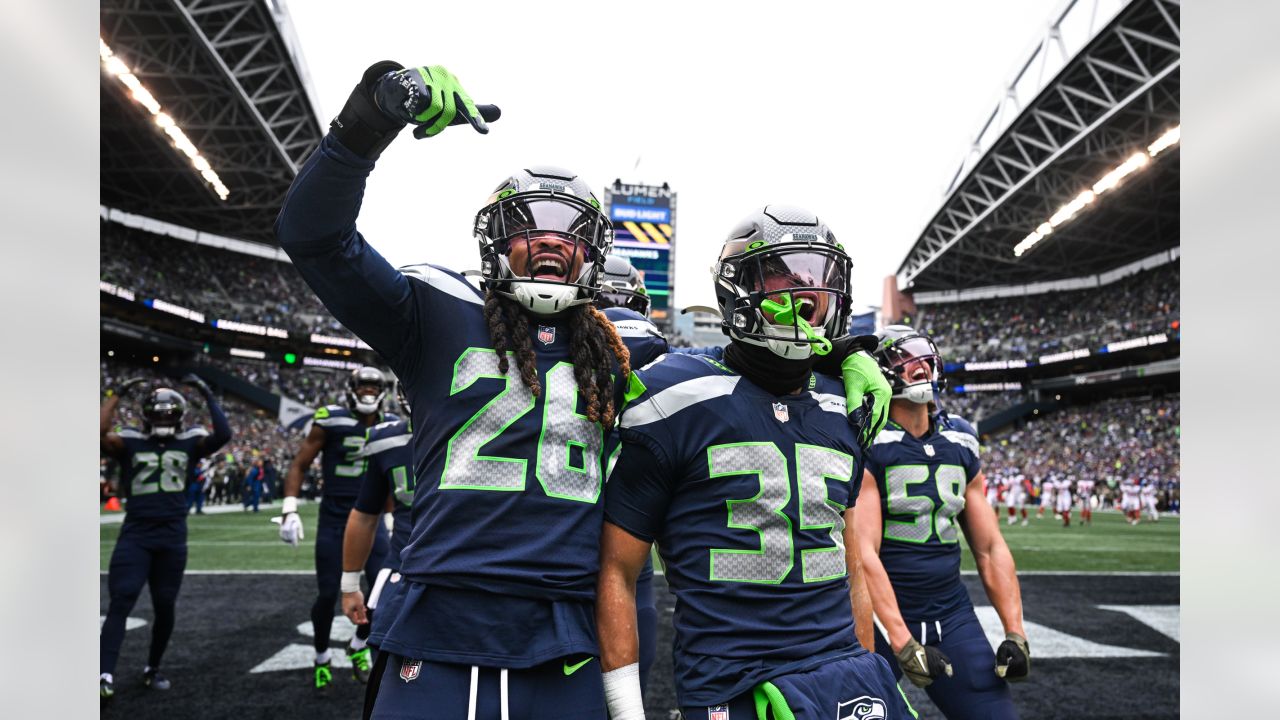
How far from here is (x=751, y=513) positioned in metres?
2.19

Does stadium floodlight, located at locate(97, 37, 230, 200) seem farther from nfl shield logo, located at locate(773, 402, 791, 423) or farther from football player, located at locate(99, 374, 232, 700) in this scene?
nfl shield logo, located at locate(773, 402, 791, 423)

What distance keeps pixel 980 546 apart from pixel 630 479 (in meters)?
2.66

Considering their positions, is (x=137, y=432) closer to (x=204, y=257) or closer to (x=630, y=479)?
(x=630, y=479)

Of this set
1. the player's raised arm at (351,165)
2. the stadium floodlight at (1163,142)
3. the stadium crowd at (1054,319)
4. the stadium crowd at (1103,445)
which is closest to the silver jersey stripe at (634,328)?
the player's raised arm at (351,165)

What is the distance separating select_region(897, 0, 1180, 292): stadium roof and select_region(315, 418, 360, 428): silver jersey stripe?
23314 millimetres

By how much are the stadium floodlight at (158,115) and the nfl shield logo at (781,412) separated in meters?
22.2

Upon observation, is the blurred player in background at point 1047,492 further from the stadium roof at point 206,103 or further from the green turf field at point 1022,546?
the stadium roof at point 206,103

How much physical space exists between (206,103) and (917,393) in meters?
28.7

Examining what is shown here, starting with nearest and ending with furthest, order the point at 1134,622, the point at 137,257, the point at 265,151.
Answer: the point at 1134,622
the point at 265,151
the point at 137,257

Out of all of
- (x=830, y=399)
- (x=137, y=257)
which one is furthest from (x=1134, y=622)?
(x=137, y=257)

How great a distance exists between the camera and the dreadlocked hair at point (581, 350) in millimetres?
2180

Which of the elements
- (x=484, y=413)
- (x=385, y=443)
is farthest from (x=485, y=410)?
(x=385, y=443)

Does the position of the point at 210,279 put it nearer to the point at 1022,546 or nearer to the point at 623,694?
the point at 1022,546
